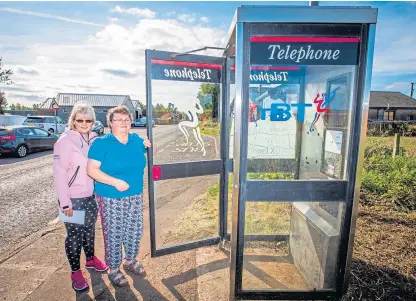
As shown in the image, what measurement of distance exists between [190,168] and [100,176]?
1.15 metres

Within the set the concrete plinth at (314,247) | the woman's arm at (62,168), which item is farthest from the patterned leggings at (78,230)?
the concrete plinth at (314,247)

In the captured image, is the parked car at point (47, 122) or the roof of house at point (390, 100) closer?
the parked car at point (47, 122)

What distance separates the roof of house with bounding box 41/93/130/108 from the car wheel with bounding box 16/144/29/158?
3816cm

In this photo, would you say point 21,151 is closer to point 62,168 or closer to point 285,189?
point 62,168

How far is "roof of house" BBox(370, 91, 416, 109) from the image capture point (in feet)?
110

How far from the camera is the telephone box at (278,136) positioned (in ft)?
7.19

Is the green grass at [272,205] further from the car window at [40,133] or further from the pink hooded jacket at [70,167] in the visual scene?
the car window at [40,133]

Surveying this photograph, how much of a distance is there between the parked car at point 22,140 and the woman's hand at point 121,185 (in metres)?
10.3

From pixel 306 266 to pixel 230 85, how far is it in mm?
2337

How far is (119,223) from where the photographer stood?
2.74 metres

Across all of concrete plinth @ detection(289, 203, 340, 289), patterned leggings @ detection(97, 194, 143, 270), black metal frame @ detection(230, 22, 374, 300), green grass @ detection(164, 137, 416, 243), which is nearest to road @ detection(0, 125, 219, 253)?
green grass @ detection(164, 137, 416, 243)

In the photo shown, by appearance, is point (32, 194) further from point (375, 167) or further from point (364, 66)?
point (375, 167)

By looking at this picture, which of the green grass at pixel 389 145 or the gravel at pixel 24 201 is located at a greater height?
the green grass at pixel 389 145

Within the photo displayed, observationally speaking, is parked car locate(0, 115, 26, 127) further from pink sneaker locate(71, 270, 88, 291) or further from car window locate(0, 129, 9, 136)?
pink sneaker locate(71, 270, 88, 291)
